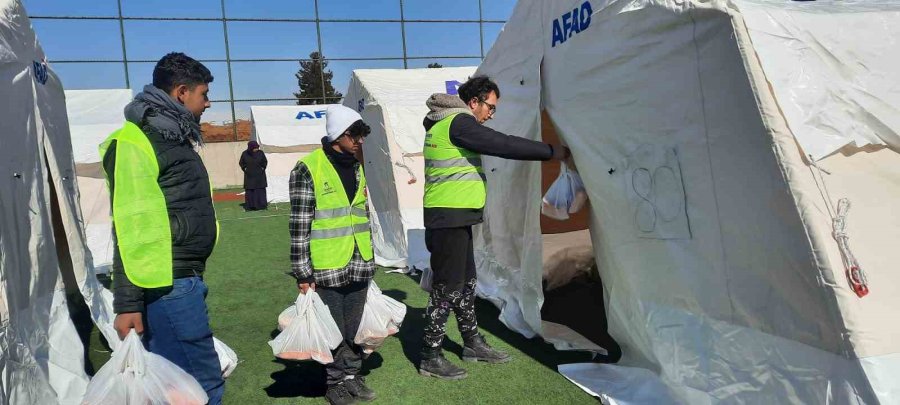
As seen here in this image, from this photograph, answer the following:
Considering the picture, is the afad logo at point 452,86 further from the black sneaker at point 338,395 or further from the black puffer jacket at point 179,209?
the black puffer jacket at point 179,209

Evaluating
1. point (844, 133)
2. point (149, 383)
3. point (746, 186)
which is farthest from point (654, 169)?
point (149, 383)

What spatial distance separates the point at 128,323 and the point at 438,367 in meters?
2.10

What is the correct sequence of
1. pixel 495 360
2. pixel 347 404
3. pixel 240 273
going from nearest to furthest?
pixel 347 404, pixel 495 360, pixel 240 273

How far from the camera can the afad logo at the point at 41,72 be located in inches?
170

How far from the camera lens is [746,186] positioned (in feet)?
8.36

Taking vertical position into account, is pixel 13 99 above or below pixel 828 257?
above

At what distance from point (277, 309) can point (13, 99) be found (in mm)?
2862

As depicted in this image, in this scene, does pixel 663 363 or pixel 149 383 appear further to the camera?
pixel 663 363

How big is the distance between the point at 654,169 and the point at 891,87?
1.04m

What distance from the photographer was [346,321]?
3.42 meters

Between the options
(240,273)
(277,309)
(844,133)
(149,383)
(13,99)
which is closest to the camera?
(149,383)

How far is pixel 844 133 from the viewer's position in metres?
2.42

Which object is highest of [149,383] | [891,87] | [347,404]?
[891,87]

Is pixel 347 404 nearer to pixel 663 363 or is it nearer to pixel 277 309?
pixel 663 363
